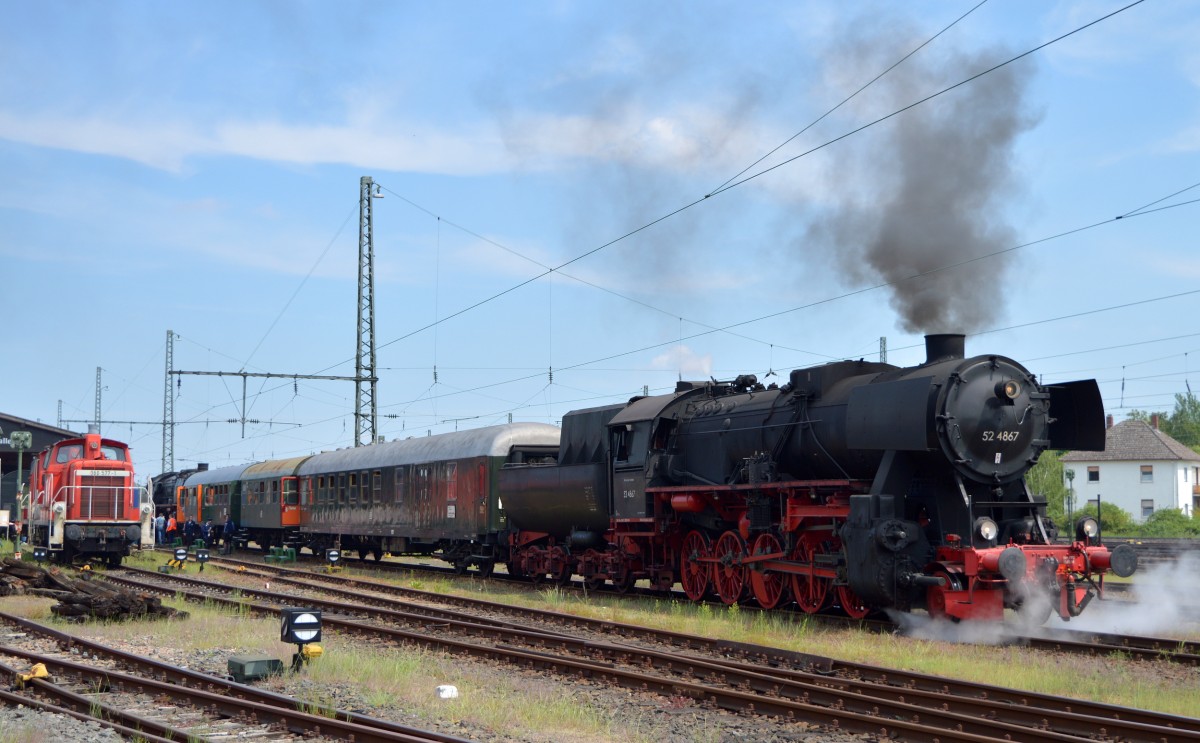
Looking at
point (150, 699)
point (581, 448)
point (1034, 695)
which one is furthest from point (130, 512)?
point (1034, 695)

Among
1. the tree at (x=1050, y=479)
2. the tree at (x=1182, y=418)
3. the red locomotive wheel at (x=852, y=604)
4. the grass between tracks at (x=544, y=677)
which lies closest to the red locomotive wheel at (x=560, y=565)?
the grass between tracks at (x=544, y=677)

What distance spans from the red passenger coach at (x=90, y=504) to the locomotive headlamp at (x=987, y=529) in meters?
19.2

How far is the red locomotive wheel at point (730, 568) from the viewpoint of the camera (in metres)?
16.9

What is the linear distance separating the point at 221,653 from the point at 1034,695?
866 centimetres

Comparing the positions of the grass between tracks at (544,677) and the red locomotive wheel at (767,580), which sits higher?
the red locomotive wheel at (767,580)

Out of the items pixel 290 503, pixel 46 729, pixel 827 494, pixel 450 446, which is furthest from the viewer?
pixel 290 503

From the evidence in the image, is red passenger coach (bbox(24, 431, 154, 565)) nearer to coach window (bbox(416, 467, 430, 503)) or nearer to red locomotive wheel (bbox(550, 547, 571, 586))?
coach window (bbox(416, 467, 430, 503))

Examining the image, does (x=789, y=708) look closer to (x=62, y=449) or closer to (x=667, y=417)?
(x=667, y=417)

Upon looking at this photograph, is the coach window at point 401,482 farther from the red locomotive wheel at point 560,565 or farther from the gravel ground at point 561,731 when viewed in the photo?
the gravel ground at point 561,731

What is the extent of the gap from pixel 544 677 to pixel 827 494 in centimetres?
552

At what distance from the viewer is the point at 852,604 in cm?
1491

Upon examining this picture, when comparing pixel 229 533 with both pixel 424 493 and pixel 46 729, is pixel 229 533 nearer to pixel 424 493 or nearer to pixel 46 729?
pixel 424 493

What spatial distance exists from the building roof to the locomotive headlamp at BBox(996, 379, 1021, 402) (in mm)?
56305

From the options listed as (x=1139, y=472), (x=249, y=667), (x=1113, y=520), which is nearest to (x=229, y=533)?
(x=249, y=667)
